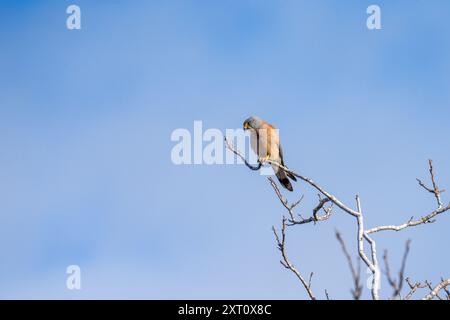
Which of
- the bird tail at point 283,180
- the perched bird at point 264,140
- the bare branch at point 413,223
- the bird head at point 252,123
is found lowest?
the bare branch at point 413,223

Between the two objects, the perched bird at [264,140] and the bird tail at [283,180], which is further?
the perched bird at [264,140]

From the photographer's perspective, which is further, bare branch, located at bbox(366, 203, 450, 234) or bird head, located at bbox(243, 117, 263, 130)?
bird head, located at bbox(243, 117, 263, 130)

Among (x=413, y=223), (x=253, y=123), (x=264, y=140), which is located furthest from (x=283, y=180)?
(x=413, y=223)

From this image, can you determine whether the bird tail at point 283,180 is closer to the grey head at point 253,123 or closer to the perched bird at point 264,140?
the perched bird at point 264,140

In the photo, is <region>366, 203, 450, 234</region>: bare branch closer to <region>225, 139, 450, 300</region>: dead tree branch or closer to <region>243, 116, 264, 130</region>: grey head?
<region>225, 139, 450, 300</region>: dead tree branch

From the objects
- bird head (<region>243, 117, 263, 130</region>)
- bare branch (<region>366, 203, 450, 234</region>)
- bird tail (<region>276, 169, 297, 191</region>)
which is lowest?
bare branch (<region>366, 203, 450, 234</region>)

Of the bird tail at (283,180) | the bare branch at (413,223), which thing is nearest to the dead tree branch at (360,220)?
the bare branch at (413,223)

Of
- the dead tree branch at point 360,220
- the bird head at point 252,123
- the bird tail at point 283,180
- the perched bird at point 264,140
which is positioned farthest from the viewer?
the bird head at point 252,123

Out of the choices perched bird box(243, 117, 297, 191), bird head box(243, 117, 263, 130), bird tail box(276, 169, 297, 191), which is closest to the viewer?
bird tail box(276, 169, 297, 191)

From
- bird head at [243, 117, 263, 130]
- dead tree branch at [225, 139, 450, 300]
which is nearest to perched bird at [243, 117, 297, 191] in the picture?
bird head at [243, 117, 263, 130]

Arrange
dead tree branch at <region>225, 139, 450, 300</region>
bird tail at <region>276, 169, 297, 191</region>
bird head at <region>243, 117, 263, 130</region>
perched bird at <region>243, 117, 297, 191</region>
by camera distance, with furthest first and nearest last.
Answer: bird head at <region>243, 117, 263, 130</region> → perched bird at <region>243, 117, 297, 191</region> → bird tail at <region>276, 169, 297, 191</region> → dead tree branch at <region>225, 139, 450, 300</region>
